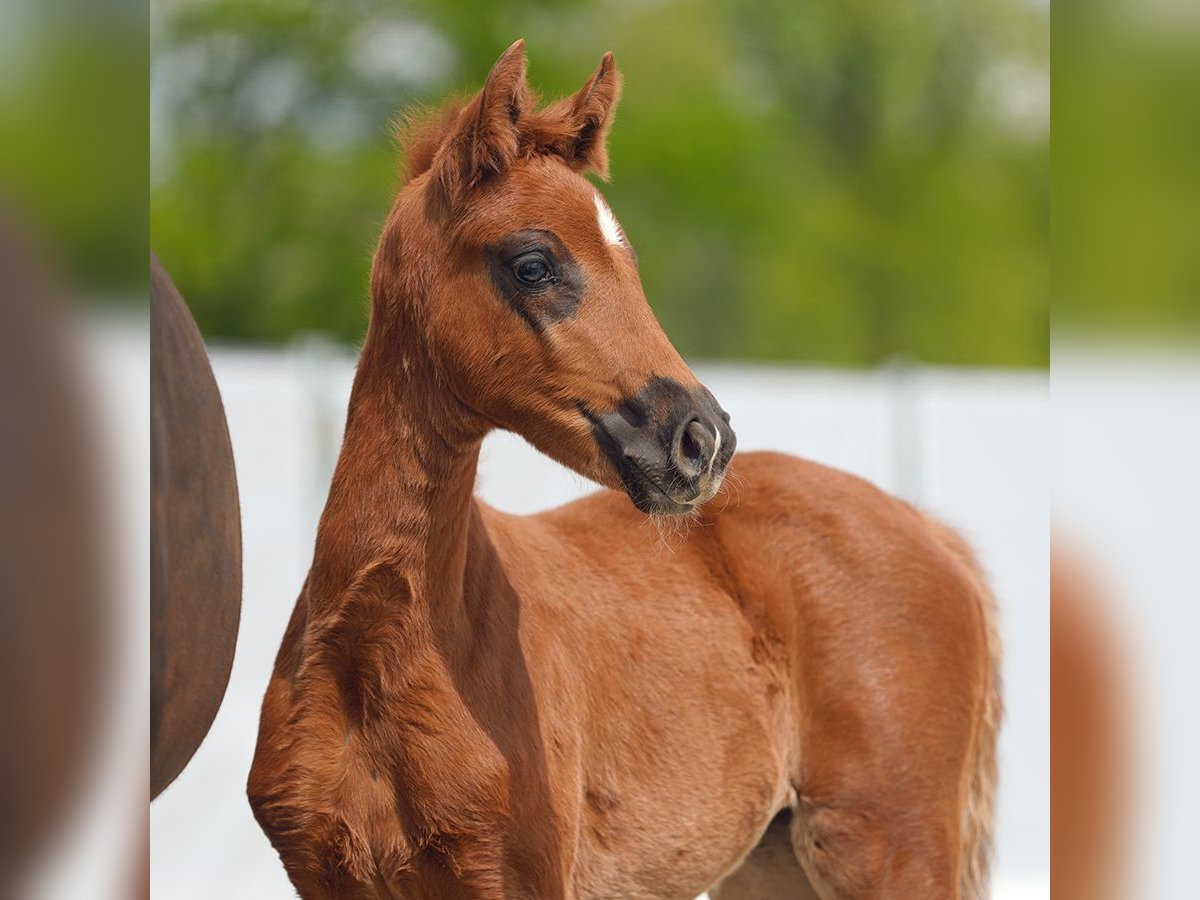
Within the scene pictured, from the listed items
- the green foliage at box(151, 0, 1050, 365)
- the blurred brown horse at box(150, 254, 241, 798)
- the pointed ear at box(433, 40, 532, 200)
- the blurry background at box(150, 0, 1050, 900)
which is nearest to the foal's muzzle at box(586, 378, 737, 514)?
the pointed ear at box(433, 40, 532, 200)

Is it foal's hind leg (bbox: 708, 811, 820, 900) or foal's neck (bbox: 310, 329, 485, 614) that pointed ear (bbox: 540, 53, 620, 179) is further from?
foal's hind leg (bbox: 708, 811, 820, 900)

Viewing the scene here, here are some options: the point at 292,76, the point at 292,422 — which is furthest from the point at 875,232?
the point at 292,422

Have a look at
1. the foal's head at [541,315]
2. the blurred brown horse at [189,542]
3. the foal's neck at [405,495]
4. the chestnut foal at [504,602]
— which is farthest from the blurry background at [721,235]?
the foal's head at [541,315]

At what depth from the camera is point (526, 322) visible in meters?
2.14

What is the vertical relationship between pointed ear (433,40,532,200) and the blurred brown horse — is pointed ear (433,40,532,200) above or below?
above

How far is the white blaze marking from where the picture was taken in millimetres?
2189

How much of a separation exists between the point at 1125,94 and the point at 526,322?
1523mm

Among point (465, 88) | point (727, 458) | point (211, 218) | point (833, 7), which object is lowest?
point (727, 458)

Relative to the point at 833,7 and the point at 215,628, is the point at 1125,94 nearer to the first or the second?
the point at 215,628

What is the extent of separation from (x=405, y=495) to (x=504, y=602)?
30 cm

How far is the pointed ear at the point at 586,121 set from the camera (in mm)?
2271

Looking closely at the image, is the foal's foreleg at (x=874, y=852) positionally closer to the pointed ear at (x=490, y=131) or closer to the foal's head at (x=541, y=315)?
the foal's head at (x=541, y=315)

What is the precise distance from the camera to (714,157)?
81.0ft

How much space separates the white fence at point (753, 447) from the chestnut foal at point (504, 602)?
2.30 m
